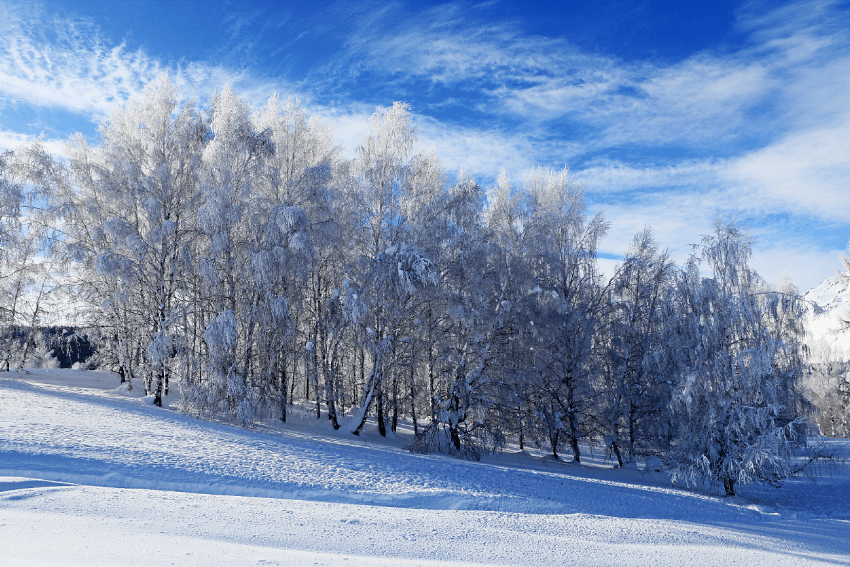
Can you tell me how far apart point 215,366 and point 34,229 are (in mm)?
8997

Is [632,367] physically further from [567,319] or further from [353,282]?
[353,282]

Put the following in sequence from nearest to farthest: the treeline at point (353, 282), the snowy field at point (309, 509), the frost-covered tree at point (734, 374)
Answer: the snowy field at point (309, 509), the frost-covered tree at point (734, 374), the treeline at point (353, 282)

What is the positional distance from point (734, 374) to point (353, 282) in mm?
12094

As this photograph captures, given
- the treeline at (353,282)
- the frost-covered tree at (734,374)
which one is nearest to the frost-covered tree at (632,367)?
the treeline at (353,282)

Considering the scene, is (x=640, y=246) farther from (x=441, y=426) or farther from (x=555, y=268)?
(x=441, y=426)

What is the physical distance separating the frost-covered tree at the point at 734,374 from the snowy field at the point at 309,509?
1089 mm

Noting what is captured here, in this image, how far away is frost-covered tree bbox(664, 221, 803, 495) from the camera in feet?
42.2

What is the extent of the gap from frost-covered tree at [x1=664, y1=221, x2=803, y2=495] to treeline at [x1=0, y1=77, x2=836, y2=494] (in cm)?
12

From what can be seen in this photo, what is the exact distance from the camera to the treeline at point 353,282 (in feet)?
52.5

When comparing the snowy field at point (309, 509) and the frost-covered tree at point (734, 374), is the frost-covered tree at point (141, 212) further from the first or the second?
the frost-covered tree at point (734, 374)

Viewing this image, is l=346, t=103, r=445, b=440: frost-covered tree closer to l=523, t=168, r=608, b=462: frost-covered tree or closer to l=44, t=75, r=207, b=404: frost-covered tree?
l=523, t=168, r=608, b=462: frost-covered tree

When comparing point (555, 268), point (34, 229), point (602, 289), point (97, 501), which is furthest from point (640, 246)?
point (34, 229)

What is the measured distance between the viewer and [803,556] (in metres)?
7.04

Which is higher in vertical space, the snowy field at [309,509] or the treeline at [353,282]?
the treeline at [353,282]
